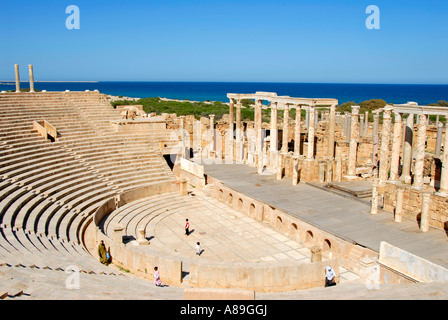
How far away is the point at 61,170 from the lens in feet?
66.2

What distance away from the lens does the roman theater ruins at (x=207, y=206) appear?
461 inches

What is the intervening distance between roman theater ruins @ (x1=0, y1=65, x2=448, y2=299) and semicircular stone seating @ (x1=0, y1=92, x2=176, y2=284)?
8 centimetres

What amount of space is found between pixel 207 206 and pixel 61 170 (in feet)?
24.2

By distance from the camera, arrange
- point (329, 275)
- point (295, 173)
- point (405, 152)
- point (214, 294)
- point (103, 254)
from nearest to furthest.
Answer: point (214, 294) < point (329, 275) < point (103, 254) < point (405, 152) < point (295, 173)

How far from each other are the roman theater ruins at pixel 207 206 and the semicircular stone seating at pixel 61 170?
75mm

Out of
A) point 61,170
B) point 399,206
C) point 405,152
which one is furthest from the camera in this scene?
point 61,170

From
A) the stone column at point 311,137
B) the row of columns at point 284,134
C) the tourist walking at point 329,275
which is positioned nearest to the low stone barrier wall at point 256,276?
the tourist walking at point 329,275

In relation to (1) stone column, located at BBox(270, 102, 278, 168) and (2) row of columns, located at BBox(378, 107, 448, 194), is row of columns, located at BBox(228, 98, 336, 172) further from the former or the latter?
(2) row of columns, located at BBox(378, 107, 448, 194)

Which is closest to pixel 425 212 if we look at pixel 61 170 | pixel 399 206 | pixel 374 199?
pixel 399 206

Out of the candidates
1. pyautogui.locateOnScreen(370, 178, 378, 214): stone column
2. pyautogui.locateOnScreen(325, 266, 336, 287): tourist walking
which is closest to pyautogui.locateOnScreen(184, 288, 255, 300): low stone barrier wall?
pyautogui.locateOnScreen(325, 266, 336, 287): tourist walking

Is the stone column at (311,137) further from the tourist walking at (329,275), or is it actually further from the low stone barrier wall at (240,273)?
the tourist walking at (329,275)

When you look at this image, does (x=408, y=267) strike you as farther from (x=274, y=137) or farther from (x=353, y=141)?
(x=274, y=137)
